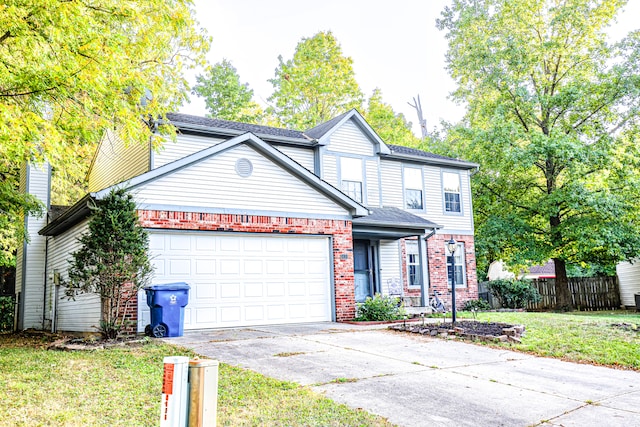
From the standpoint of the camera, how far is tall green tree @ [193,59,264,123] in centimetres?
3120

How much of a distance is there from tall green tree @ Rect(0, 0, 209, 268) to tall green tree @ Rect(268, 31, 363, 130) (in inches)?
890

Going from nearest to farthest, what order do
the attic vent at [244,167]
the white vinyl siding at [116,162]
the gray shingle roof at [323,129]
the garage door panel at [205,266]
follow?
the garage door panel at [205,266]
the attic vent at [244,167]
the white vinyl siding at [116,162]
the gray shingle roof at [323,129]

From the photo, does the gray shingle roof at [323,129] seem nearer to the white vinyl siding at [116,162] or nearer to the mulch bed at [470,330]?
the white vinyl siding at [116,162]

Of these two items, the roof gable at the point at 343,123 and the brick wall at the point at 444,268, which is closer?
the roof gable at the point at 343,123

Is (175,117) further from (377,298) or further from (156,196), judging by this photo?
(377,298)

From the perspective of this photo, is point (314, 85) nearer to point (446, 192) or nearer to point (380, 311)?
point (446, 192)

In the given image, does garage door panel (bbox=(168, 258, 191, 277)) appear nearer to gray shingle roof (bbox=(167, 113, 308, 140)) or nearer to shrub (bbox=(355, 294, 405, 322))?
shrub (bbox=(355, 294, 405, 322))

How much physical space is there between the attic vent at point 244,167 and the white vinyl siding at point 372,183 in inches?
232

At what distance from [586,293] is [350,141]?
14.2 meters

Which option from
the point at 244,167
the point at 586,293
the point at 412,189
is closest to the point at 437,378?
the point at 244,167

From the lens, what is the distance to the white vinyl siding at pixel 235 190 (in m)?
11.4

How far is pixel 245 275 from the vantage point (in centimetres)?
1221

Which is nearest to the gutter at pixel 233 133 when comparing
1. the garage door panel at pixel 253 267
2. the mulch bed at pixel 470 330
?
the garage door panel at pixel 253 267

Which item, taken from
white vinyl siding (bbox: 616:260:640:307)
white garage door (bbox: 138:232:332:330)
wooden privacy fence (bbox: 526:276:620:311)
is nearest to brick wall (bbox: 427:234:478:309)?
wooden privacy fence (bbox: 526:276:620:311)
